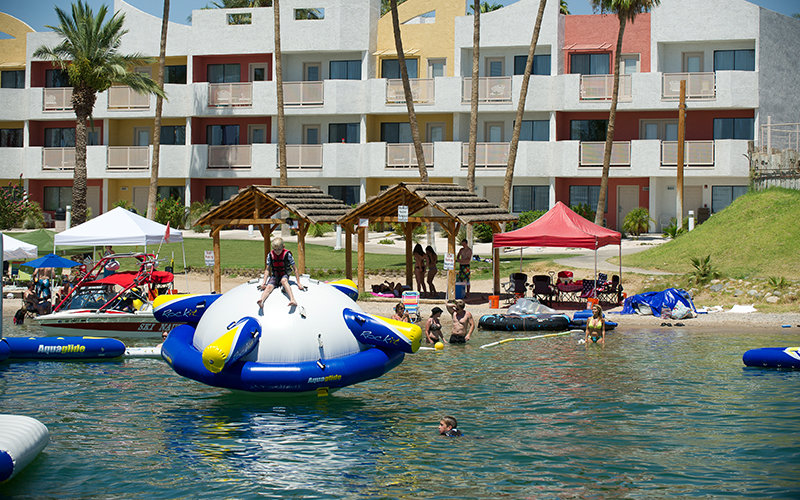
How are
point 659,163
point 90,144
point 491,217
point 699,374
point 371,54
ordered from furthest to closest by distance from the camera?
1. point 90,144
2. point 371,54
3. point 659,163
4. point 491,217
5. point 699,374

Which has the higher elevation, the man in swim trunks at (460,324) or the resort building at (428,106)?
the resort building at (428,106)

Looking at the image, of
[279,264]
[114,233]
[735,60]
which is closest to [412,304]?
[114,233]

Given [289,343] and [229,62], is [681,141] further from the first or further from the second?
[289,343]

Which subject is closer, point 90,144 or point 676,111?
point 676,111

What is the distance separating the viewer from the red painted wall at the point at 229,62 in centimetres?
5066

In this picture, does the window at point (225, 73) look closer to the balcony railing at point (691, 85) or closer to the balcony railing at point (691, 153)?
the balcony railing at point (691, 85)

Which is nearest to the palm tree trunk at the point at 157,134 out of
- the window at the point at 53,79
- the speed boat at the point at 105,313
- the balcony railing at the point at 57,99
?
the balcony railing at the point at 57,99

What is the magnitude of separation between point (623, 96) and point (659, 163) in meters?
3.98

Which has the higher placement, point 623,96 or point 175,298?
point 623,96

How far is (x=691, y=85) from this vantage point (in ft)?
144

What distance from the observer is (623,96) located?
44.6 metres

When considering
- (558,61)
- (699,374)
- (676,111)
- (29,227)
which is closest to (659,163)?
(676,111)

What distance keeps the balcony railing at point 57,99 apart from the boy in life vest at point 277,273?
1662 inches

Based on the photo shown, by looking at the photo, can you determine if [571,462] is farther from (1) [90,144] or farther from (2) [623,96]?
(1) [90,144]
